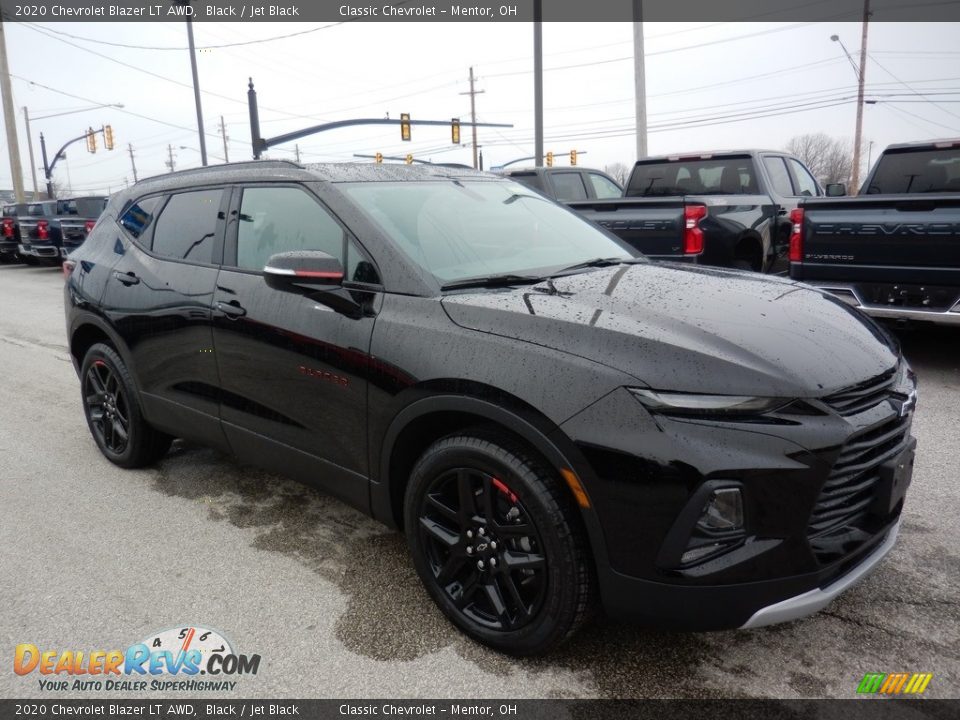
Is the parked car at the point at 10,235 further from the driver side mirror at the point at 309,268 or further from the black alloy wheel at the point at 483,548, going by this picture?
the black alloy wheel at the point at 483,548

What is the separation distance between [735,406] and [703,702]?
989 mm

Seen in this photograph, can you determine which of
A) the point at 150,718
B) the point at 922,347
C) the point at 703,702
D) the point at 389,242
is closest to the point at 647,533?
the point at 703,702

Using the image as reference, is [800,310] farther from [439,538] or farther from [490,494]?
[439,538]

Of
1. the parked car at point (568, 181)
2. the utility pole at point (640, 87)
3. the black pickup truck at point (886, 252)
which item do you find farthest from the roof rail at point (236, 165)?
the utility pole at point (640, 87)

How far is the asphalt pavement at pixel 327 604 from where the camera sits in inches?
96.0

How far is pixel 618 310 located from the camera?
2.48 metres

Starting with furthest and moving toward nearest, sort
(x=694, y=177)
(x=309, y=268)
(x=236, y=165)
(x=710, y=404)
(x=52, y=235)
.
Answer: (x=52, y=235), (x=694, y=177), (x=236, y=165), (x=309, y=268), (x=710, y=404)

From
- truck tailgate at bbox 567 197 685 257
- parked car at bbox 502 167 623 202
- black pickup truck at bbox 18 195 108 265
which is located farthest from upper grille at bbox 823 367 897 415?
black pickup truck at bbox 18 195 108 265

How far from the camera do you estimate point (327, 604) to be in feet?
9.58

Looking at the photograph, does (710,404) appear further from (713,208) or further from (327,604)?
(713,208)

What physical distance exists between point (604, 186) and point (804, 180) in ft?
10.1

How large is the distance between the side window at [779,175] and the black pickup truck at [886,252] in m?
2.53

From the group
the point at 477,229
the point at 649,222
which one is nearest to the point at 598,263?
the point at 477,229

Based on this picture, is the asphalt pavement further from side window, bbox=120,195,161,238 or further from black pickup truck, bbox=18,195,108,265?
black pickup truck, bbox=18,195,108,265
